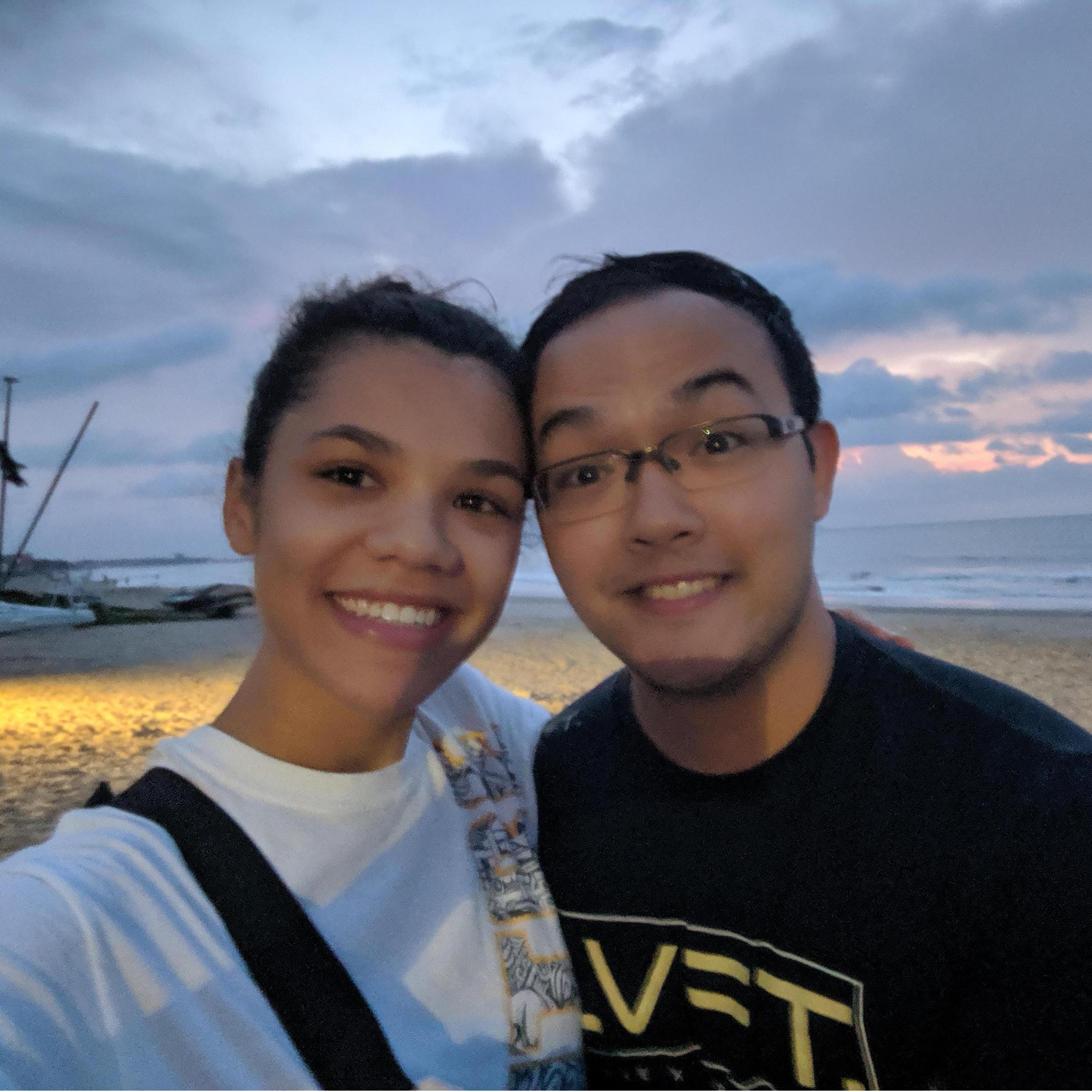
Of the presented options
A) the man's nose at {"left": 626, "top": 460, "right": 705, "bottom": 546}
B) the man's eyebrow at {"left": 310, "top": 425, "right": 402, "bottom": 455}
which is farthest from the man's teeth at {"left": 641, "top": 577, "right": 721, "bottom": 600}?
the man's eyebrow at {"left": 310, "top": 425, "right": 402, "bottom": 455}

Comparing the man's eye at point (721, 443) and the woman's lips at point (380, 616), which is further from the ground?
the man's eye at point (721, 443)

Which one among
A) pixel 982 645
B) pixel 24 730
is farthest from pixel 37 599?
pixel 982 645

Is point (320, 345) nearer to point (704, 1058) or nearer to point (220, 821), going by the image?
point (220, 821)

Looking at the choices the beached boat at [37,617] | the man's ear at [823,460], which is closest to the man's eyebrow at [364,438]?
the man's ear at [823,460]

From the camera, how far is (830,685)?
5.56 feet

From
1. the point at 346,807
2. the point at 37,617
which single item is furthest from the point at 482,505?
the point at 37,617

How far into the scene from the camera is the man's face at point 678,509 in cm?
166

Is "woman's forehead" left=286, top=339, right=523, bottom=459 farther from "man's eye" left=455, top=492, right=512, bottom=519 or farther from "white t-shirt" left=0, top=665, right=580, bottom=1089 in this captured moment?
"white t-shirt" left=0, top=665, right=580, bottom=1089

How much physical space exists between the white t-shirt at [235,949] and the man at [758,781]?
294 millimetres

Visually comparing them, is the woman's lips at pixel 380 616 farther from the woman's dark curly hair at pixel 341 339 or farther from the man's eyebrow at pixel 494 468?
the woman's dark curly hair at pixel 341 339

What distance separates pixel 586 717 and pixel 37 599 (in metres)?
25.0

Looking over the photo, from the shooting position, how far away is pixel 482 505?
5.62ft

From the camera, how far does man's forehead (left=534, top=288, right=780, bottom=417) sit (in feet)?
5.76

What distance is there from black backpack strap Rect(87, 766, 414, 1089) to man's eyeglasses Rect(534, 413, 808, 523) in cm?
112
